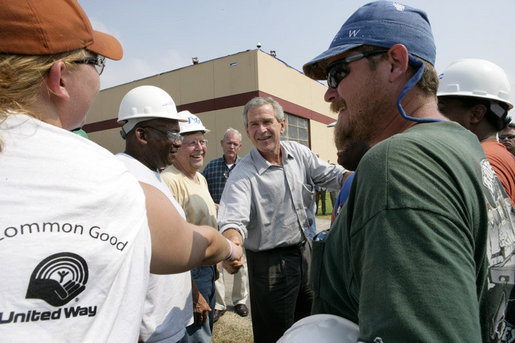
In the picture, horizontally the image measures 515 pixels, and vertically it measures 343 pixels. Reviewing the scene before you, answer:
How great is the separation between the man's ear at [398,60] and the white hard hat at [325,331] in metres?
0.92

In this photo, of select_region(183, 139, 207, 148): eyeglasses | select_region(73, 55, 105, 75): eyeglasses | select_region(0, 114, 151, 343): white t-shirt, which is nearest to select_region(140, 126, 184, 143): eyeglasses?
select_region(183, 139, 207, 148): eyeglasses

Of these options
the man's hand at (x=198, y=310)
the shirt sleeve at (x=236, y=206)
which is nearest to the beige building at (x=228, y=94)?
the shirt sleeve at (x=236, y=206)

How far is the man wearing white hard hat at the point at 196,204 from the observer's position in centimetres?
254

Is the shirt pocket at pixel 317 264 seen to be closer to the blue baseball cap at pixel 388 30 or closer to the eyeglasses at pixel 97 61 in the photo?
the blue baseball cap at pixel 388 30

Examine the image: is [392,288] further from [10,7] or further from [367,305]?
[10,7]

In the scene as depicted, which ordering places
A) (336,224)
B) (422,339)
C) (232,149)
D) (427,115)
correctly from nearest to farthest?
1. (422,339)
2. (336,224)
3. (427,115)
4. (232,149)

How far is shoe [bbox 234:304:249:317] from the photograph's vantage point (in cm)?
461

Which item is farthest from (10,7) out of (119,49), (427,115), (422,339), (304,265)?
(304,265)

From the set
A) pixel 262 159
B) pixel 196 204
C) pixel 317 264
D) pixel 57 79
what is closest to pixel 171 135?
pixel 196 204

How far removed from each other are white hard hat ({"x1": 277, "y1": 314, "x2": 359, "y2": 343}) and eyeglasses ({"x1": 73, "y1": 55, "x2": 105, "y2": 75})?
3.53 ft

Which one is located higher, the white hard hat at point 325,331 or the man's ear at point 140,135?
the man's ear at point 140,135

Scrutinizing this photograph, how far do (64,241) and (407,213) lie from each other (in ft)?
2.66

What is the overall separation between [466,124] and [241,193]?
6.68 ft

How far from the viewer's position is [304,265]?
313 centimetres
